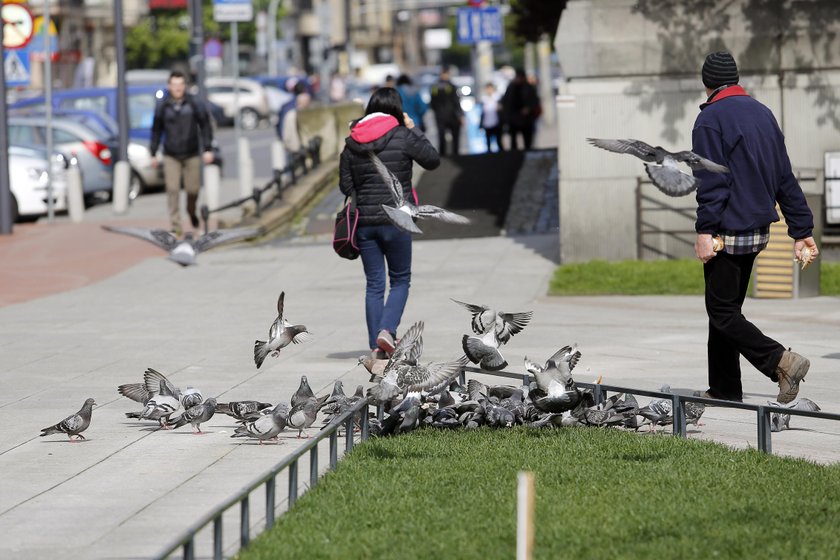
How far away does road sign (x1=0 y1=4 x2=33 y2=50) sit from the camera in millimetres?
23688

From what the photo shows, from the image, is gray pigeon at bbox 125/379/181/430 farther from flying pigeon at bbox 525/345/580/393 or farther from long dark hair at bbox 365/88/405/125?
long dark hair at bbox 365/88/405/125

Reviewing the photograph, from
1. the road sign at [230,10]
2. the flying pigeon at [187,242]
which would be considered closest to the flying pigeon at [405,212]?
the flying pigeon at [187,242]

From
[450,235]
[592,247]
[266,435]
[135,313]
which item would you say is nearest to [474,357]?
[266,435]

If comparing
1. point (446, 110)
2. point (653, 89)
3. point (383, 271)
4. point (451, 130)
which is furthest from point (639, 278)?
point (451, 130)

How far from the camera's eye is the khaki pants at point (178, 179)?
781 inches

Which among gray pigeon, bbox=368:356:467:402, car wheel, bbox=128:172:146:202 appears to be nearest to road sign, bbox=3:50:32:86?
car wheel, bbox=128:172:146:202

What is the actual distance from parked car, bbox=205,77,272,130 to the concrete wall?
4098cm

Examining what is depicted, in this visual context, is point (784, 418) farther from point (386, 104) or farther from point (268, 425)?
point (386, 104)

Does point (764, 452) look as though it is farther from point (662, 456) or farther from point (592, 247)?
point (592, 247)

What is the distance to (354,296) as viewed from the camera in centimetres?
1555

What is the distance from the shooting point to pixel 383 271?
10.8 metres

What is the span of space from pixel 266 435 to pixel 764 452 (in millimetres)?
2369

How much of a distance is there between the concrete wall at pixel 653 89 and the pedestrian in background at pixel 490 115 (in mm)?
14498

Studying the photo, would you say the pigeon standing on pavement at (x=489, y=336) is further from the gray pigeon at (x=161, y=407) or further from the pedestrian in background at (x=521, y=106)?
the pedestrian in background at (x=521, y=106)
